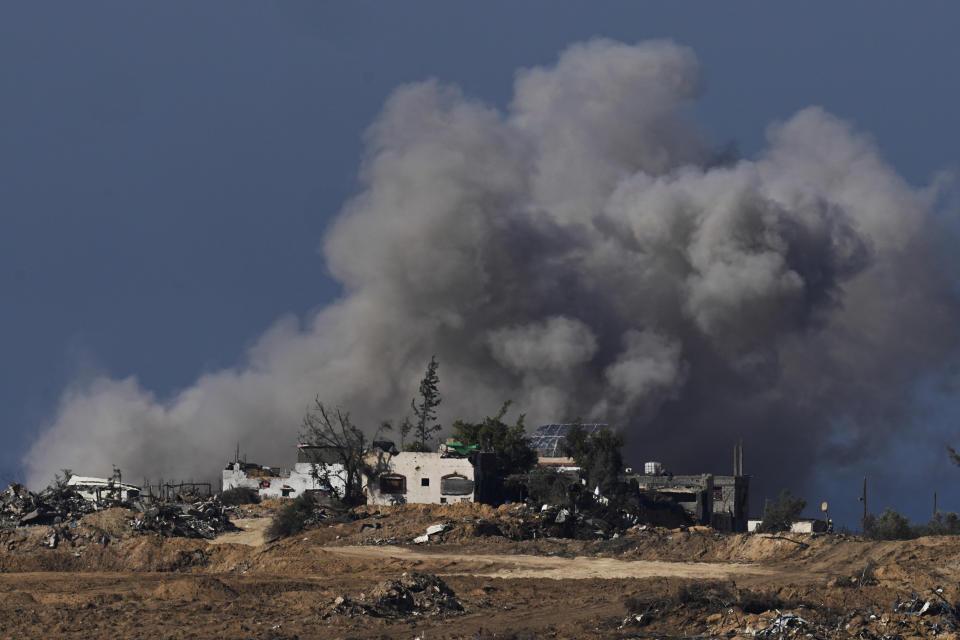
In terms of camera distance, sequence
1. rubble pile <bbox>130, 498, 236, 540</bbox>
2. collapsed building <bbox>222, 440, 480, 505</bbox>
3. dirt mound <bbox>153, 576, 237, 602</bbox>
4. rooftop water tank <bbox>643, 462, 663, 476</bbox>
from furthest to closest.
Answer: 1. rooftop water tank <bbox>643, 462, 663, 476</bbox>
2. collapsed building <bbox>222, 440, 480, 505</bbox>
3. rubble pile <bbox>130, 498, 236, 540</bbox>
4. dirt mound <bbox>153, 576, 237, 602</bbox>

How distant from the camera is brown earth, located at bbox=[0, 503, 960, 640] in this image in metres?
25.6

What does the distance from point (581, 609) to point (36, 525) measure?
1139 inches

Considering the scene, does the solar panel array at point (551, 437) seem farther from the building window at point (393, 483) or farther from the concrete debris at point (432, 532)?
the concrete debris at point (432, 532)

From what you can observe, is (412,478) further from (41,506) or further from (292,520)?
(41,506)

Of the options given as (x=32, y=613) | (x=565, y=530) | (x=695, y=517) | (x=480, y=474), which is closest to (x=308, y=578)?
(x=32, y=613)

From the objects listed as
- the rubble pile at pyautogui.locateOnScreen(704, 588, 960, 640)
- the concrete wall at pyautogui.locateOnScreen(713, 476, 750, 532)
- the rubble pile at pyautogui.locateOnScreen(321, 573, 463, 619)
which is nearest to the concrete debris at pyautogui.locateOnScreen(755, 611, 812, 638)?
the rubble pile at pyautogui.locateOnScreen(704, 588, 960, 640)

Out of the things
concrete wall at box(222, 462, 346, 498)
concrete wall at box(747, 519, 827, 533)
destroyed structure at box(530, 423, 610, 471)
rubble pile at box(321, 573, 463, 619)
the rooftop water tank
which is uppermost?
destroyed structure at box(530, 423, 610, 471)

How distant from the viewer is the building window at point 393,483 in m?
60.8

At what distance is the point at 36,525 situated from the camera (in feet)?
161

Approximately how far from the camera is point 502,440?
70875 mm

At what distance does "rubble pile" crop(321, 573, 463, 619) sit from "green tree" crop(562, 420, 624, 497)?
31.1 m

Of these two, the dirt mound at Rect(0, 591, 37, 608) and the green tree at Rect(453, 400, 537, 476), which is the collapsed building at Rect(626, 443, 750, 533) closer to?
the green tree at Rect(453, 400, 537, 476)

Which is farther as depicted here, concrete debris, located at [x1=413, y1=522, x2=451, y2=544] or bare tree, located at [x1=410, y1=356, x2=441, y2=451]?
bare tree, located at [x1=410, y1=356, x2=441, y2=451]

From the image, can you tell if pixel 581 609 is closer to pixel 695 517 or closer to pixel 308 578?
pixel 308 578
